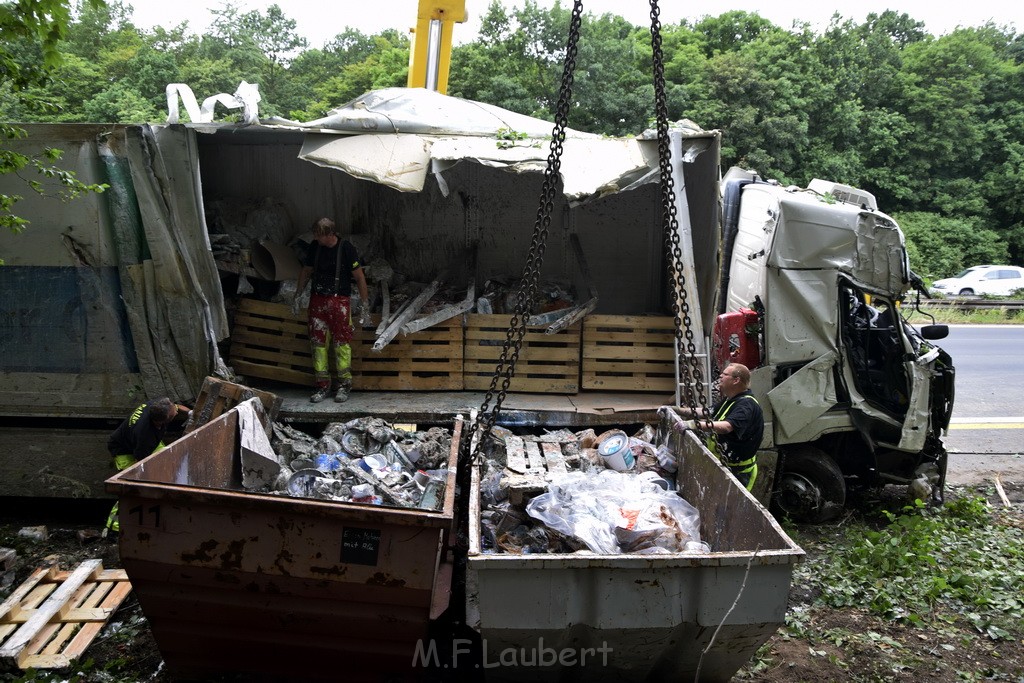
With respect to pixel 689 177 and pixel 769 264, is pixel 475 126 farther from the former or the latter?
pixel 769 264

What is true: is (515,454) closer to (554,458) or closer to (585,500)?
(554,458)

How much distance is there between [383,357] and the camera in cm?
745

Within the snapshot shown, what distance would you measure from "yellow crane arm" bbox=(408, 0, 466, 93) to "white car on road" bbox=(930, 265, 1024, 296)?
65.0 feet

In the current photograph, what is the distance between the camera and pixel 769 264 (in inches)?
262

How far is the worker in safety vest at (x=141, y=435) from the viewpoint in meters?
5.87

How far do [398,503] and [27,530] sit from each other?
3649mm

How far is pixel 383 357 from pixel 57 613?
3440 mm

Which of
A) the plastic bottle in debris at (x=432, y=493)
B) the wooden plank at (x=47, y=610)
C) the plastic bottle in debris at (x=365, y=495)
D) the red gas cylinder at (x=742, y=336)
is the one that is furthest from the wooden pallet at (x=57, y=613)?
the red gas cylinder at (x=742, y=336)

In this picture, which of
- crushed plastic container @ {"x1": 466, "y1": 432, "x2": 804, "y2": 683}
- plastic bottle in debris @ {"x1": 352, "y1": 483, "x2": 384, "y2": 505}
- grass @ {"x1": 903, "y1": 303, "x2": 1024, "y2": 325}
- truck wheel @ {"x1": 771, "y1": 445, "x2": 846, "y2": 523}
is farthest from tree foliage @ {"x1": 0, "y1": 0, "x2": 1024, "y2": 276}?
crushed plastic container @ {"x1": 466, "y1": 432, "x2": 804, "y2": 683}

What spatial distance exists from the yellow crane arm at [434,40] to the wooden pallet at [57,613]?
6.86 meters

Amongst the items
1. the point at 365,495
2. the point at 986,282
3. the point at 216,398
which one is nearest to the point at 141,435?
the point at 216,398

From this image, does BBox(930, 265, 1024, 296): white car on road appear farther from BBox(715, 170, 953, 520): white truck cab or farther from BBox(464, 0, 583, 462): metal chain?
BBox(464, 0, 583, 462): metal chain

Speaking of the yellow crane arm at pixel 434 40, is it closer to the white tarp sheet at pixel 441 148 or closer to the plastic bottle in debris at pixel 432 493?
the white tarp sheet at pixel 441 148

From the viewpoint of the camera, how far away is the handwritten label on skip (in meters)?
3.75
